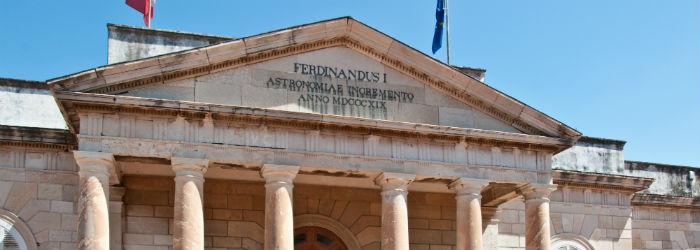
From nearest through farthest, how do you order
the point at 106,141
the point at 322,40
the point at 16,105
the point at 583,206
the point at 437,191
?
the point at 106,141 → the point at 322,40 → the point at 16,105 → the point at 437,191 → the point at 583,206

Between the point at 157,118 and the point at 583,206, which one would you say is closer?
the point at 157,118

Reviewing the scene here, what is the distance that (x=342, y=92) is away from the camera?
69.2 feet

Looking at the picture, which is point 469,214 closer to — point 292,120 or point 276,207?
point 276,207

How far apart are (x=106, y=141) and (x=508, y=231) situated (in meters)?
11.6

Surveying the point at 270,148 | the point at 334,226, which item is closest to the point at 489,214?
the point at 334,226

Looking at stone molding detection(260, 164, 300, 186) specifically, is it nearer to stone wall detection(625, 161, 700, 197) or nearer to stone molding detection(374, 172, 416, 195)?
stone molding detection(374, 172, 416, 195)

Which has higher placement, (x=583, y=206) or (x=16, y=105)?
(x=16, y=105)

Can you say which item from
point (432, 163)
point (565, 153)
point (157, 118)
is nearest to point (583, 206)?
point (565, 153)

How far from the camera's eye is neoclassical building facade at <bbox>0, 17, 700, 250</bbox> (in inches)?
757

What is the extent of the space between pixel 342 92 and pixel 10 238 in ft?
26.8

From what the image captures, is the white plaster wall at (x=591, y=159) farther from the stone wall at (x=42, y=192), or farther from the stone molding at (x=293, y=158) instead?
the stone wall at (x=42, y=192)

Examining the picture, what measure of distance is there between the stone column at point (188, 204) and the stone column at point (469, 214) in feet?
19.4

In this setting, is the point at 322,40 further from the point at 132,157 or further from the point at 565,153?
the point at 565,153

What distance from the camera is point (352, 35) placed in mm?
21203
